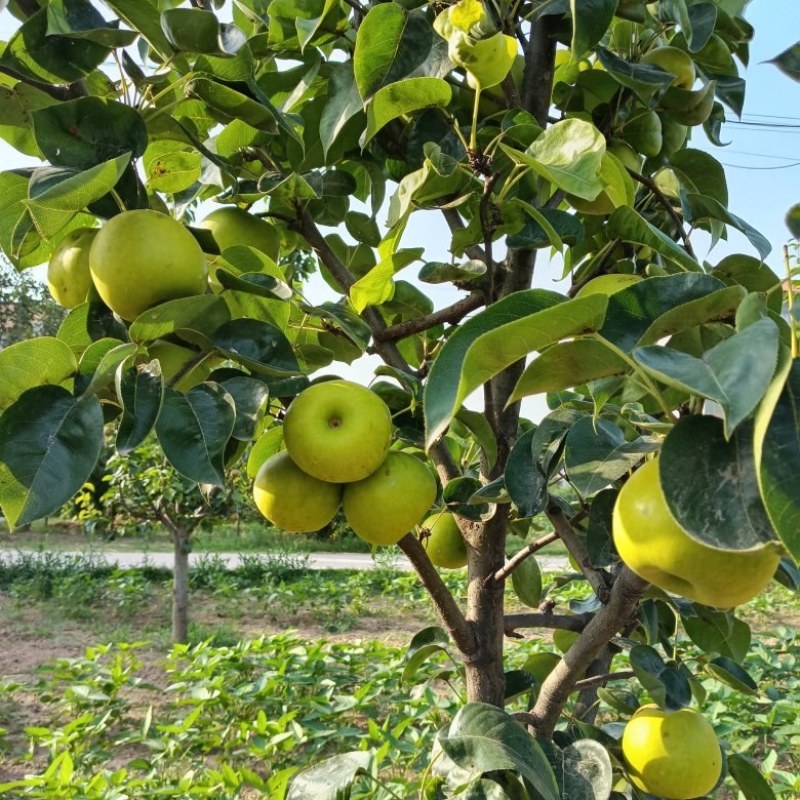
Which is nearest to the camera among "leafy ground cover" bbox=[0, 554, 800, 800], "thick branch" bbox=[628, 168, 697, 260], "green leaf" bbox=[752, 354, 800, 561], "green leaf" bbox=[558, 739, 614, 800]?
"green leaf" bbox=[752, 354, 800, 561]

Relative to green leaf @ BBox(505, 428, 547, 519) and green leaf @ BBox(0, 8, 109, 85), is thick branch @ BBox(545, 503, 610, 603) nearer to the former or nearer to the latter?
green leaf @ BBox(505, 428, 547, 519)

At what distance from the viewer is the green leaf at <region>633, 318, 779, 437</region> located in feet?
1.39

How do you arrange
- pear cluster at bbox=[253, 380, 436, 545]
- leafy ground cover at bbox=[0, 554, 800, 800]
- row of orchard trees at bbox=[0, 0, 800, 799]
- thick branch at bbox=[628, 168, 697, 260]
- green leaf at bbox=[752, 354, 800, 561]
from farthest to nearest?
1. leafy ground cover at bbox=[0, 554, 800, 800]
2. thick branch at bbox=[628, 168, 697, 260]
3. pear cluster at bbox=[253, 380, 436, 545]
4. row of orchard trees at bbox=[0, 0, 800, 799]
5. green leaf at bbox=[752, 354, 800, 561]

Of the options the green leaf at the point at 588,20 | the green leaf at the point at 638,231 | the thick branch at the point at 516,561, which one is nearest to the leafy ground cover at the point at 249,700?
the thick branch at the point at 516,561

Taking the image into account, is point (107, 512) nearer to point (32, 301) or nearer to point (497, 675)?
point (497, 675)

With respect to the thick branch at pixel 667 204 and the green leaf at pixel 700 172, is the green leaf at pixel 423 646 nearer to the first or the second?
the thick branch at pixel 667 204

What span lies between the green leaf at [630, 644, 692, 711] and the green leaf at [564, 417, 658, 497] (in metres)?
0.40

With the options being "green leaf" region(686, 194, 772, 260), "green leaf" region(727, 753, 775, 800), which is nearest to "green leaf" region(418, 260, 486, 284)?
"green leaf" region(686, 194, 772, 260)

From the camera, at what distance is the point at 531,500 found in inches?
34.2

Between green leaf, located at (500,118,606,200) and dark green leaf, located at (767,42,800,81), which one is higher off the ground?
dark green leaf, located at (767,42,800,81)

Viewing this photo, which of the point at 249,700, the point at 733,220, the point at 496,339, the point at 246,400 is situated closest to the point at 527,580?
the point at 733,220

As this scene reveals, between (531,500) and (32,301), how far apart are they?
1539 cm

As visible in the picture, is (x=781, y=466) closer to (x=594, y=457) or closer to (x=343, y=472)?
(x=594, y=457)

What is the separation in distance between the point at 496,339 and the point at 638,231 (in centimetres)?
54
